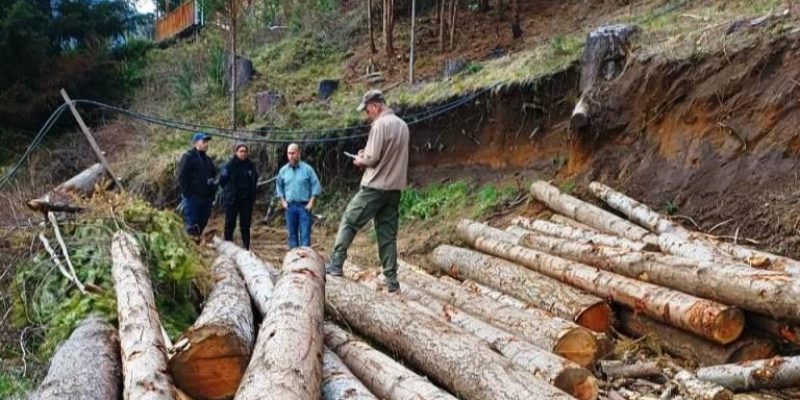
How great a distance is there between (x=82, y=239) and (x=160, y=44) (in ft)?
73.1

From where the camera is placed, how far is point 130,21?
69.2ft

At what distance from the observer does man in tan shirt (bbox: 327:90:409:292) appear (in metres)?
5.85

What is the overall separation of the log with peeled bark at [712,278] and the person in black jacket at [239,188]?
178 inches

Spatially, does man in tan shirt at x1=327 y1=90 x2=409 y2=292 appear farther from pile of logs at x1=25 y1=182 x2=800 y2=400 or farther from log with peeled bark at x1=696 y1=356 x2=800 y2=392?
log with peeled bark at x1=696 y1=356 x2=800 y2=392

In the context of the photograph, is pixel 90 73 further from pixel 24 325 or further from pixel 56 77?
pixel 24 325

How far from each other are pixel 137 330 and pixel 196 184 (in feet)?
16.2

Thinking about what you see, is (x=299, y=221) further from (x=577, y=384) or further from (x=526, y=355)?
(x=577, y=384)

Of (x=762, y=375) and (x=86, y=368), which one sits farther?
(x=762, y=375)

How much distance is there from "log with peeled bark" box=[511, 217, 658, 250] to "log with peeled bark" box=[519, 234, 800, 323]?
267 millimetres

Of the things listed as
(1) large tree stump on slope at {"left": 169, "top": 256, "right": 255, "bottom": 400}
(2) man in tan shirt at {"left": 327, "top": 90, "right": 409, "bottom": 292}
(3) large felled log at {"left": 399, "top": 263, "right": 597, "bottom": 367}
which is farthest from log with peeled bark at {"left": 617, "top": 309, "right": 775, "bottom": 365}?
(1) large tree stump on slope at {"left": 169, "top": 256, "right": 255, "bottom": 400}

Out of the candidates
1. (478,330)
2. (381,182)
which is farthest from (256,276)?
(478,330)

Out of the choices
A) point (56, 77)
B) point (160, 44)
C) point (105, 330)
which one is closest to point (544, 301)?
point (105, 330)

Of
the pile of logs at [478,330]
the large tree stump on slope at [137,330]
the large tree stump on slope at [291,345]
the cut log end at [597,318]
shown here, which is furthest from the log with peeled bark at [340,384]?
the cut log end at [597,318]

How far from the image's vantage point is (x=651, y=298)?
510 centimetres
